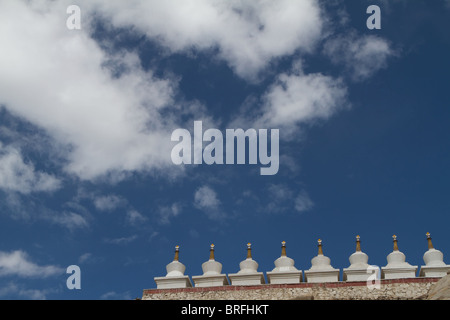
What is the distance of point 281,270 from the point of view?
15.9 meters

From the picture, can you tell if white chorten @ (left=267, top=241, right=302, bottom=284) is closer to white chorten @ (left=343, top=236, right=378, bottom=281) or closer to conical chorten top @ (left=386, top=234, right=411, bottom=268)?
white chorten @ (left=343, top=236, right=378, bottom=281)

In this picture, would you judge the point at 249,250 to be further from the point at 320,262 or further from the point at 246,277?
the point at 320,262

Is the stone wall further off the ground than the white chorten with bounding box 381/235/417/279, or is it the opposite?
the white chorten with bounding box 381/235/417/279

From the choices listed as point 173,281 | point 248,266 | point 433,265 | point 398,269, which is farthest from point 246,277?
point 433,265

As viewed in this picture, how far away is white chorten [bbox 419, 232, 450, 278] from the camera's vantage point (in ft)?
49.8

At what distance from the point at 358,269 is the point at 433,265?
7.61 ft

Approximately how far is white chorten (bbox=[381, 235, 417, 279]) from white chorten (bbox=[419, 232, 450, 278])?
1.07 feet

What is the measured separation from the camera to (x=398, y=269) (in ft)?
50.5

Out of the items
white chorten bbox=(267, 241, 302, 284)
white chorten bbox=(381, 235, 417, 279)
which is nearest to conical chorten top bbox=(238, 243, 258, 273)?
white chorten bbox=(267, 241, 302, 284)

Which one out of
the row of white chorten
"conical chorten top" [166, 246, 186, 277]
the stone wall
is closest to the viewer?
the stone wall

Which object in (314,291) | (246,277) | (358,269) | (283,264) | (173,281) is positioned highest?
(283,264)
